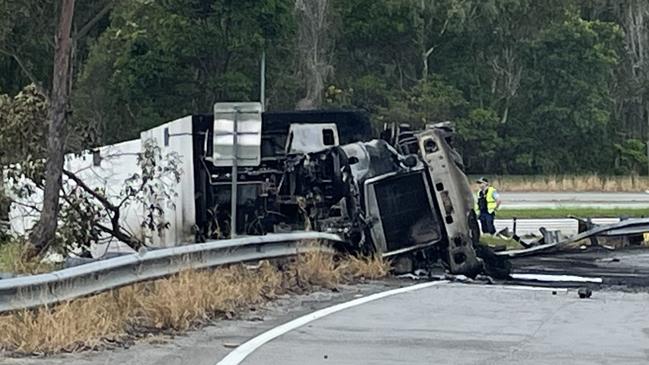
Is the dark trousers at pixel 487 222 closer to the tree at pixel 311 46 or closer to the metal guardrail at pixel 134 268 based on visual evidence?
the metal guardrail at pixel 134 268

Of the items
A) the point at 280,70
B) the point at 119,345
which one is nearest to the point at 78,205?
the point at 119,345

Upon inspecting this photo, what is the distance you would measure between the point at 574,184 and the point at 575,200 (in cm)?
1040

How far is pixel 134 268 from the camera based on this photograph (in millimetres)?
9945

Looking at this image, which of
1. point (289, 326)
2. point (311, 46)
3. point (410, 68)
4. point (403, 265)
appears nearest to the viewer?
point (289, 326)

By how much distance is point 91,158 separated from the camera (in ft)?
65.3

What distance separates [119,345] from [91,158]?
454 inches

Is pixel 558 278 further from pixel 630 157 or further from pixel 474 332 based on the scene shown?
pixel 630 157

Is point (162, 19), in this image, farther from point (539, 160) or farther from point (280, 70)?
point (539, 160)

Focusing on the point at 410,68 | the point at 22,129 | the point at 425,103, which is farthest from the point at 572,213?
the point at 410,68

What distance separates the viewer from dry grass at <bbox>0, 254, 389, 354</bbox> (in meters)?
8.45

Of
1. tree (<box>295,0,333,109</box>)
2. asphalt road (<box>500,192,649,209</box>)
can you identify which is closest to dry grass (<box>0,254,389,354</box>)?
A: asphalt road (<box>500,192,649,209</box>)

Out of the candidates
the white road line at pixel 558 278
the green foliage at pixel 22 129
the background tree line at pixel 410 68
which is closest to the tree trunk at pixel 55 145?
the green foliage at pixel 22 129

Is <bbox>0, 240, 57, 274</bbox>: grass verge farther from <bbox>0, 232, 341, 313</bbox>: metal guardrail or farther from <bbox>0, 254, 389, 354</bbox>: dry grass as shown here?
<bbox>0, 254, 389, 354</bbox>: dry grass

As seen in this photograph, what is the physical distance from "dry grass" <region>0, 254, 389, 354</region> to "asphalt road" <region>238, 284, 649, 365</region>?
973mm
